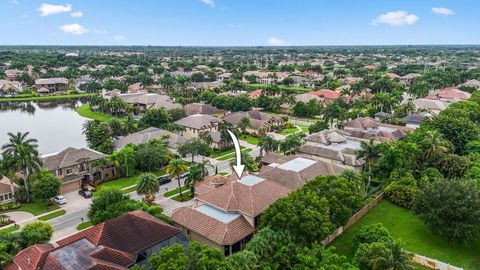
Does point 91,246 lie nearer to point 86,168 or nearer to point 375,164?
point 86,168

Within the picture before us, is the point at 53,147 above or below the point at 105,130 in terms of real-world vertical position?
below

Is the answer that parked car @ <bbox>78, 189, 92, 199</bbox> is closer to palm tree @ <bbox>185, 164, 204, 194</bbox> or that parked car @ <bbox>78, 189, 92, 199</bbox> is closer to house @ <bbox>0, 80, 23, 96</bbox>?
palm tree @ <bbox>185, 164, 204, 194</bbox>

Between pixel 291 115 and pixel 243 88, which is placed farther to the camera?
pixel 243 88

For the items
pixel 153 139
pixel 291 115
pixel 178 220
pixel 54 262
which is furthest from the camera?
pixel 291 115

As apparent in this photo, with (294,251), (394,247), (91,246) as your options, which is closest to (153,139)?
(91,246)

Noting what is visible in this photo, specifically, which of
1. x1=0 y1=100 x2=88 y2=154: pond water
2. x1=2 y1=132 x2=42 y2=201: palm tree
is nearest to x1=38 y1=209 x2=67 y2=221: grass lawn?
x1=2 y1=132 x2=42 y2=201: palm tree

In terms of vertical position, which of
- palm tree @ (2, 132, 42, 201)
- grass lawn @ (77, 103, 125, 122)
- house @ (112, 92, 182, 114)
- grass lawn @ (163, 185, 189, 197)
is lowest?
grass lawn @ (163, 185, 189, 197)

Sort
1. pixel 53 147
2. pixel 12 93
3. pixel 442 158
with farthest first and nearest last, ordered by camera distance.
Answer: pixel 12 93 → pixel 53 147 → pixel 442 158

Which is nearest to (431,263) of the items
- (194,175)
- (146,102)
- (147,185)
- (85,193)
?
(194,175)
